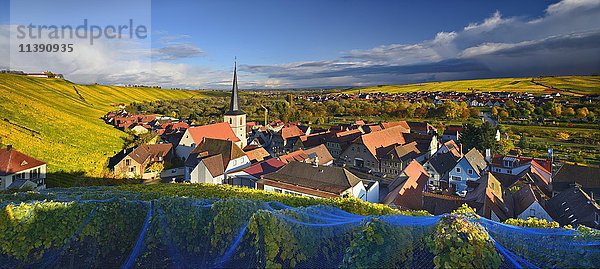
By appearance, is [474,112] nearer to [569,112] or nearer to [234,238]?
[569,112]

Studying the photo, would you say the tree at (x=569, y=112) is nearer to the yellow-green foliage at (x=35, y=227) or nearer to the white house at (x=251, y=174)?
the white house at (x=251, y=174)

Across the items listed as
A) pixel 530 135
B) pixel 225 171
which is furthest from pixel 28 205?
pixel 530 135

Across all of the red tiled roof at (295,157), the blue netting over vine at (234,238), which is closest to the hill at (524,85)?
the red tiled roof at (295,157)

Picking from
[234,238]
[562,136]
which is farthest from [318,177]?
[562,136]

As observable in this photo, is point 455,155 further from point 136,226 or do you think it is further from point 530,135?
point 530,135

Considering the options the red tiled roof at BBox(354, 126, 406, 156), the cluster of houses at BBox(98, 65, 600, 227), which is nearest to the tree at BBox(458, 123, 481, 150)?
the cluster of houses at BBox(98, 65, 600, 227)

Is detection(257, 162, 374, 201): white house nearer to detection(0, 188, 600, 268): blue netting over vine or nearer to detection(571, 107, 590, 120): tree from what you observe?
detection(0, 188, 600, 268): blue netting over vine
